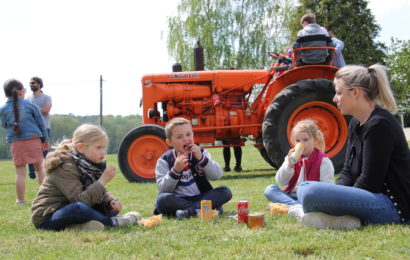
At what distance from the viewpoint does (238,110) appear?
319 inches

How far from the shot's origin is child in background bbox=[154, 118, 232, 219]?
4.08 meters

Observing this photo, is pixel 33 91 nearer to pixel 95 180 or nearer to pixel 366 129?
pixel 95 180

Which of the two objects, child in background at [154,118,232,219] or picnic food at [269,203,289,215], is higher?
child in background at [154,118,232,219]

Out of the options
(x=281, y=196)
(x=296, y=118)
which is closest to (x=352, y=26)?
(x=296, y=118)

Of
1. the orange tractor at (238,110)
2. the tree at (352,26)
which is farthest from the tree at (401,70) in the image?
the orange tractor at (238,110)

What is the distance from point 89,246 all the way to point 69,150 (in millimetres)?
977

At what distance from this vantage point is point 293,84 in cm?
726

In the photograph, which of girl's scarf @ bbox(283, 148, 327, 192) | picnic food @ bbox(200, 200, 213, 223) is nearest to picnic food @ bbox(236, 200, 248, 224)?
picnic food @ bbox(200, 200, 213, 223)

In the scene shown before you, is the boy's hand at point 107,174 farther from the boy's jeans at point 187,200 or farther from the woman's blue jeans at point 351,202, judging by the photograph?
the woman's blue jeans at point 351,202

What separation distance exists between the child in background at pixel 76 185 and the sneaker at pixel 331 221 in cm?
150

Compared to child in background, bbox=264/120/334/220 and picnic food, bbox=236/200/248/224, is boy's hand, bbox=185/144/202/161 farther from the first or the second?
child in background, bbox=264/120/334/220

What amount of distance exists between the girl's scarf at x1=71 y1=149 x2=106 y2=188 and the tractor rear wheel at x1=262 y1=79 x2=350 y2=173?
3788 millimetres

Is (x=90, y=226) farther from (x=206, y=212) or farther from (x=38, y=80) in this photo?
(x=38, y=80)

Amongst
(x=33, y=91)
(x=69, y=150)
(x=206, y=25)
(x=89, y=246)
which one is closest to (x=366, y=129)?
(x=89, y=246)
